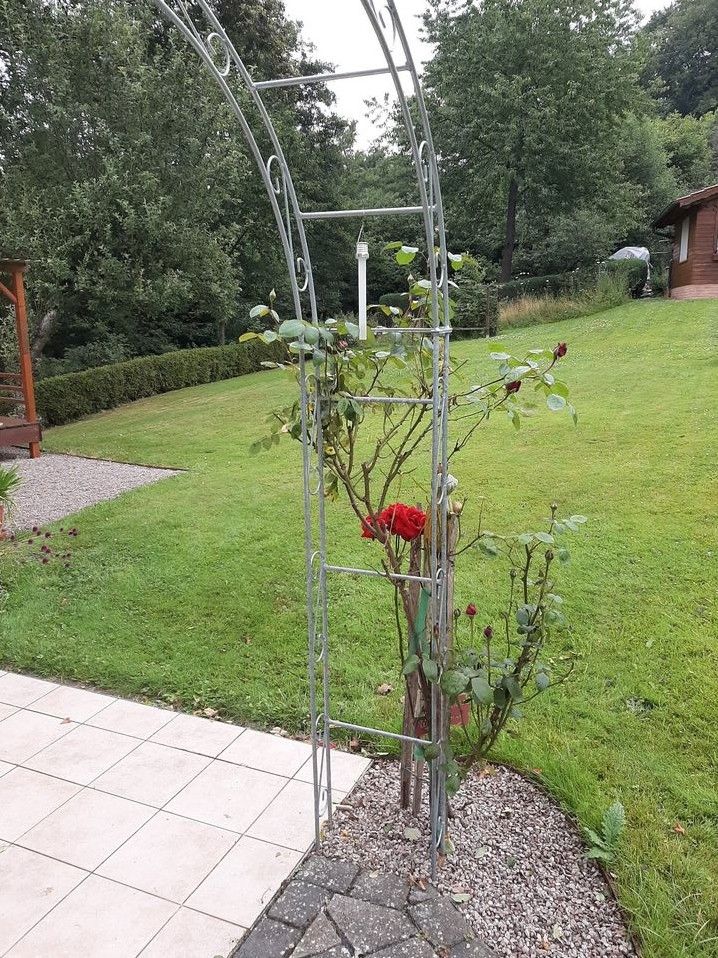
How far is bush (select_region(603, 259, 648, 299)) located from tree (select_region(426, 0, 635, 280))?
8.07ft

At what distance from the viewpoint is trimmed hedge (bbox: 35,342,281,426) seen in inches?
415

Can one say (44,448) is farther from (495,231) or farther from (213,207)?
(495,231)

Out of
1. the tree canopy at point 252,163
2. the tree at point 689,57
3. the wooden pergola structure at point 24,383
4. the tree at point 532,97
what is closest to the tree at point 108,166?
the tree canopy at point 252,163

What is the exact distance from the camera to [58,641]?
3463mm

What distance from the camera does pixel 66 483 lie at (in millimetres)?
6543

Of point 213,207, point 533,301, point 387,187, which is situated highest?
point 387,187

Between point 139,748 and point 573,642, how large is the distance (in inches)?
77.9

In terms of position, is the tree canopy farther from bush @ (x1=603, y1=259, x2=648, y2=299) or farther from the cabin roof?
the cabin roof

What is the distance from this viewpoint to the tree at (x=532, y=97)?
628 inches

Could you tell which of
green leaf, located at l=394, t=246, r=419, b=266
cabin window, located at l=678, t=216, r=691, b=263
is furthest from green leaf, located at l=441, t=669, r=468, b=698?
cabin window, located at l=678, t=216, r=691, b=263

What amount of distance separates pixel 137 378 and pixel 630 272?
11.5 metres

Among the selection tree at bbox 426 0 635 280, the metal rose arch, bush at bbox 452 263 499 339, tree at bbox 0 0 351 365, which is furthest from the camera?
tree at bbox 426 0 635 280

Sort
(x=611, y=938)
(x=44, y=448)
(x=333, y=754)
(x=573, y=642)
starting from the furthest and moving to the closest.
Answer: (x=44, y=448) < (x=573, y=642) < (x=333, y=754) < (x=611, y=938)

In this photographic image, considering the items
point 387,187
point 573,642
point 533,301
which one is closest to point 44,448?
point 573,642
